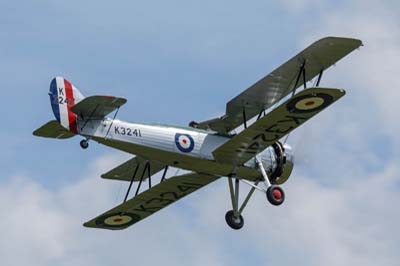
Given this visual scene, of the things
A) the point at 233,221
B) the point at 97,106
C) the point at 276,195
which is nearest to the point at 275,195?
the point at 276,195

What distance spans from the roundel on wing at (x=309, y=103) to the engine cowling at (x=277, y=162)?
99.8 inches

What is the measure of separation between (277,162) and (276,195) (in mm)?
1339

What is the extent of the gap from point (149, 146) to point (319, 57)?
396 cm

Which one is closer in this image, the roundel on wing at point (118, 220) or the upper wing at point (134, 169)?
the upper wing at point (134, 169)

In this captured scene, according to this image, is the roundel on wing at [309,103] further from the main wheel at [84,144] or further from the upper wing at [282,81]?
the main wheel at [84,144]

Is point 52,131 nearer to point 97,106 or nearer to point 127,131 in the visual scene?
point 97,106

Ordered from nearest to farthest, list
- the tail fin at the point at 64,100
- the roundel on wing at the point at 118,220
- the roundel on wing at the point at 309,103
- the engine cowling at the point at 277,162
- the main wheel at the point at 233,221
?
the roundel on wing at the point at 309,103 < the tail fin at the point at 64,100 < the engine cowling at the point at 277,162 < the main wheel at the point at 233,221 < the roundel on wing at the point at 118,220

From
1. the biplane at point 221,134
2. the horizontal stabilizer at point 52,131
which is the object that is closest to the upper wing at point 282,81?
the biplane at point 221,134

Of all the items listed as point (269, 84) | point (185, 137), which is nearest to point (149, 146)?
point (185, 137)

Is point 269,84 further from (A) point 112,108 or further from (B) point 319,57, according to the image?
(A) point 112,108

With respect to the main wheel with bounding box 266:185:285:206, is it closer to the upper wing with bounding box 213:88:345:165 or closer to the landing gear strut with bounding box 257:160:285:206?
the landing gear strut with bounding box 257:160:285:206

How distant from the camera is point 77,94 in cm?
3172

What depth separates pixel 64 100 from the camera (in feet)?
103

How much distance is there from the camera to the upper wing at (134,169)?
3447cm
